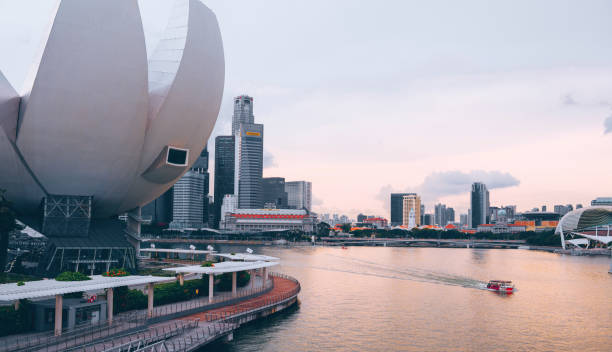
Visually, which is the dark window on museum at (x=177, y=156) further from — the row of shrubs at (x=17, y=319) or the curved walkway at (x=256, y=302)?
the row of shrubs at (x=17, y=319)

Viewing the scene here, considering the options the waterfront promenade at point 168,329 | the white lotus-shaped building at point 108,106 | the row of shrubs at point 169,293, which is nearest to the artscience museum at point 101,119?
the white lotus-shaped building at point 108,106

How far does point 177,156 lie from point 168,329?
75.9 feet

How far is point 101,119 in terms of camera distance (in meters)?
43.3

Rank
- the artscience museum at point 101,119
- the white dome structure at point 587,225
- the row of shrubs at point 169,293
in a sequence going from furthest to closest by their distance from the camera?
the white dome structure at point 587,225
the artscience museum at point 101,119
the row of shrubs at point 169,293

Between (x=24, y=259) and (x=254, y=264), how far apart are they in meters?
25.9

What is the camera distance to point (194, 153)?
52.1m

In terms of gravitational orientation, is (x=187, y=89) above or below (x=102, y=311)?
above

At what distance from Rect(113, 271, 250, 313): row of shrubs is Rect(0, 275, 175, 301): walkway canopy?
1901 millimetres

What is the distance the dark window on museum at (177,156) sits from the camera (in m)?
48.7

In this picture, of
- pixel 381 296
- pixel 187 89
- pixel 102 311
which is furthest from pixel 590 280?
pixel 102 311

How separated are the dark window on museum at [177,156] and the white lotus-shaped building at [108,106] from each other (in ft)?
0.32

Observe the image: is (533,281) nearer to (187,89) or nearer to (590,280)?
(590,280)

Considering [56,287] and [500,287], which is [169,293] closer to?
[56,287]

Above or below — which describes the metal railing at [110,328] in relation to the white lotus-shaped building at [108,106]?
below
